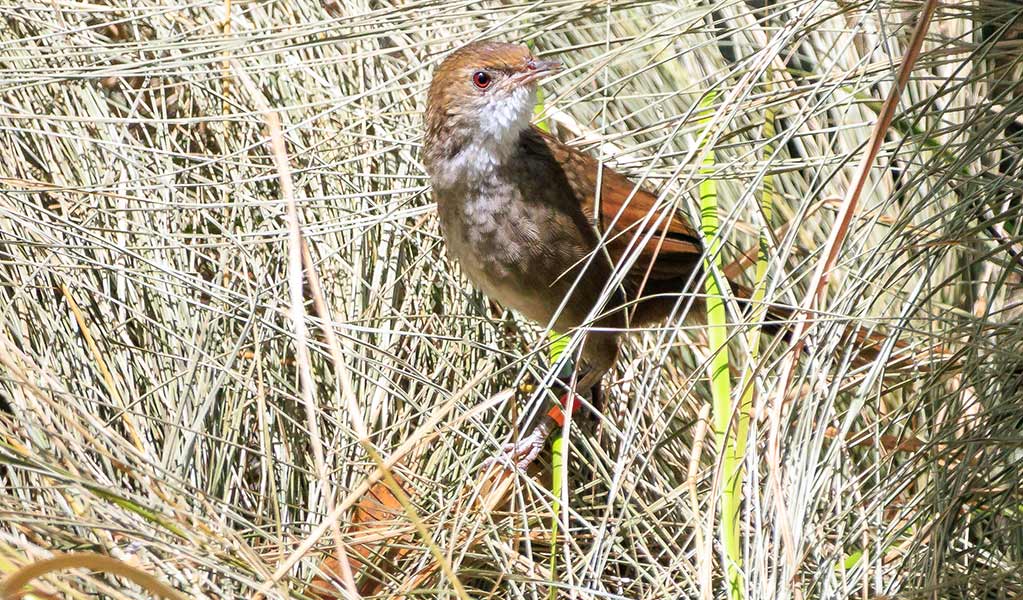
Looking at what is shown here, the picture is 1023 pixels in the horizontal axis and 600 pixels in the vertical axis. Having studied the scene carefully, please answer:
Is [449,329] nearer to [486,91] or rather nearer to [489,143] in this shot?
[489,143]

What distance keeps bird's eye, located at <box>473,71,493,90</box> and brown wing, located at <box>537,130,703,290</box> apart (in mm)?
300

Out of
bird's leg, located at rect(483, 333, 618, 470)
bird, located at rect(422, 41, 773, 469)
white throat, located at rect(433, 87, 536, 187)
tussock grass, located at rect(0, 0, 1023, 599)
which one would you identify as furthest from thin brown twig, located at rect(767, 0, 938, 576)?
white throat, located at rect(433, 87, 536, 187)

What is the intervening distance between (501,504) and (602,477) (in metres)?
0.26

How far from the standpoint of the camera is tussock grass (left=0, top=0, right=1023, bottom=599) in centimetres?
203

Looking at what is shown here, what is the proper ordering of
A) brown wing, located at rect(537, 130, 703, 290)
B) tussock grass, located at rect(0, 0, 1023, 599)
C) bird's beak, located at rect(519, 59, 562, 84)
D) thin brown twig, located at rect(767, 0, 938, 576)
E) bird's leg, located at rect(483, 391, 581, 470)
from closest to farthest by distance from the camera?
1. thin brown twig, located at rect(767, 0, 938, 576)
2. tussock grass, located at rect(0, 0, 1023, 599)
3. bird's beak, located at rect(519, 59, 562, 84)
4. bird's leg, located at rect(483, 391, 581, 470)
5. brown wing, located at rect(537, 130, 703, 290)

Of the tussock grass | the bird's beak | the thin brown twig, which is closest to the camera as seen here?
the thin brown twig

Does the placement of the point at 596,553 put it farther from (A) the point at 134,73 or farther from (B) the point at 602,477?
(A) the point at 134,73

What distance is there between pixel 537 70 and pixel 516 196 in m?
0.35

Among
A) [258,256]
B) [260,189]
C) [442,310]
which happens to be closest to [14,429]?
[258,256]

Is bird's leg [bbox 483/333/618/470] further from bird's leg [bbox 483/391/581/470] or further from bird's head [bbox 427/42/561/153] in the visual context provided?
bird's head [bbox 427/42/561/153]

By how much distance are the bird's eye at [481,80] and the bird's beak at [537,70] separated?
87 millimetres

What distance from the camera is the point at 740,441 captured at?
2.02 meters

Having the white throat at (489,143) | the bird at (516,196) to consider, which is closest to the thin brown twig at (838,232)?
the bird at (516,196)

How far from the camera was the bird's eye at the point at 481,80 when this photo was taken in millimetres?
2908
